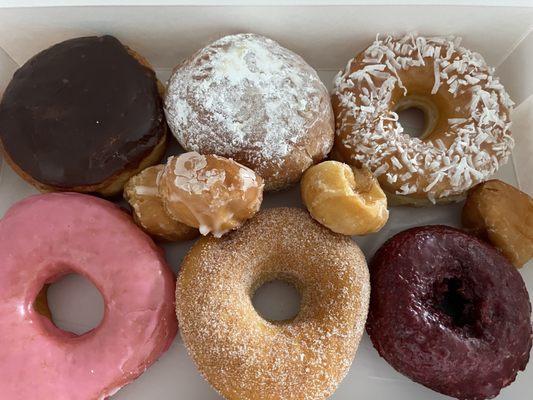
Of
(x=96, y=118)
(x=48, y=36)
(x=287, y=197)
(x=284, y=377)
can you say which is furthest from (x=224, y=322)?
(x=48, y=36)

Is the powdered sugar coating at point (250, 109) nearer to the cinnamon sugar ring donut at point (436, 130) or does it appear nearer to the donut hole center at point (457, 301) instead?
the cinnamon sugar ring donut at point (436, 130)

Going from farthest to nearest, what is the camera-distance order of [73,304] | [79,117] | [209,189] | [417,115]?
[417,115]
[73,304]
[79,117]
[209,189]

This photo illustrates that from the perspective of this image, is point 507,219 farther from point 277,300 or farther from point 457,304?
point 277,300

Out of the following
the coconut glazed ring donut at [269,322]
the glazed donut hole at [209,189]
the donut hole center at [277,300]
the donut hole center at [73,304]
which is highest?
the glazed donut hole at [209,189]

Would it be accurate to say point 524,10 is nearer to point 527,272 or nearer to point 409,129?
point 409,129

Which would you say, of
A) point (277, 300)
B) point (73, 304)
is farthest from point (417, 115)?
point (73, 304)

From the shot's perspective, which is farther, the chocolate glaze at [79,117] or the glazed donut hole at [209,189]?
the chocolate glaze at [79,117]

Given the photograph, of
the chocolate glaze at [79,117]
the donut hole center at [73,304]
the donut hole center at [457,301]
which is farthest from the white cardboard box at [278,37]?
the donut hole center at [457,301]
